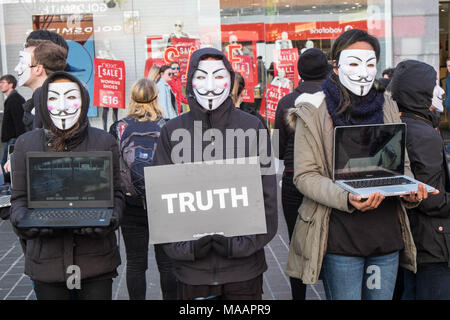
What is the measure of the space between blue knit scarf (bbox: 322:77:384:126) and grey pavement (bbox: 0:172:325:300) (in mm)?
2322

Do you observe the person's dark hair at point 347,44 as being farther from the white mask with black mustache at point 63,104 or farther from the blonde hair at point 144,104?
the blonde hair at point 144,104

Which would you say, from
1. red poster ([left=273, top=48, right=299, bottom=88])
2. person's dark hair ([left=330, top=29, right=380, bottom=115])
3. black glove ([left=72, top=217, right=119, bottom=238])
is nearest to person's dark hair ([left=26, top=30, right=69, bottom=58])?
black glove ([left=72, top=217, right=119, bottom=238])

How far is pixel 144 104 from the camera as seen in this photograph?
15.3 feet

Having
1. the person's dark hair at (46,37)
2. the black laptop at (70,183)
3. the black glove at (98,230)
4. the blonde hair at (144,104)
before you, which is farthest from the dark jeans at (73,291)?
the person's dark hair at (46,37)

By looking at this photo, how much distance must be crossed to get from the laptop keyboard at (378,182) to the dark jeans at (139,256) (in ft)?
5.99

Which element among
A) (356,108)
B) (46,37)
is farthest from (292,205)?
(46,37)

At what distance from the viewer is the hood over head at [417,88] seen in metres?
3.44

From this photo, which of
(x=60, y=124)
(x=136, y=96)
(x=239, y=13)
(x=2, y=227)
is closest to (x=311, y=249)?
(x=60, y=124)

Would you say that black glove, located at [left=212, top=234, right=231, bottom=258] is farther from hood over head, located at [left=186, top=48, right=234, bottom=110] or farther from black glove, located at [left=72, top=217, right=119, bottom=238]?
hood over head, located at [left=186, top=48, right=234, bottom=110]

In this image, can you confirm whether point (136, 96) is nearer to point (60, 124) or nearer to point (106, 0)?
point (60, 124)

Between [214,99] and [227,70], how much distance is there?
196 mm

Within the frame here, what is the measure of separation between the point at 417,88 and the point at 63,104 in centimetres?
209

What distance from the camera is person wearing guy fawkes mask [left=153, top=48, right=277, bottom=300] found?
2.94 metres

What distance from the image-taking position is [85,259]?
315 centimetres
